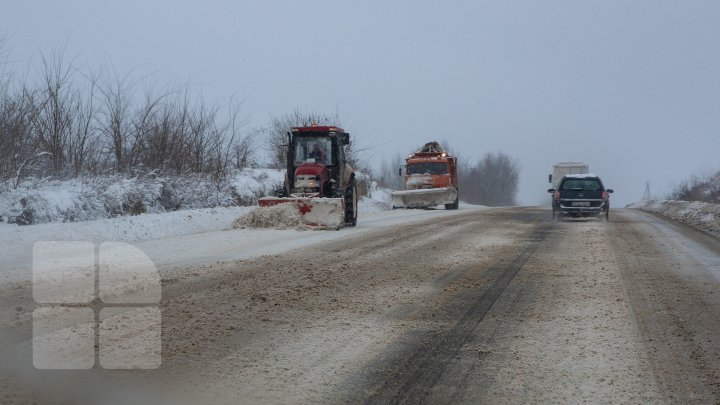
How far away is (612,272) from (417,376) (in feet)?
19.0

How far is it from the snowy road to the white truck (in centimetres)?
2588

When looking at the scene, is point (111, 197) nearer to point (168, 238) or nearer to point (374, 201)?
point (168, 238)

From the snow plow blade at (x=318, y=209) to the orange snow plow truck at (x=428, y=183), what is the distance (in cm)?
1525

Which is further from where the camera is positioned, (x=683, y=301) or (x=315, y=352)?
(x=683, y=301)

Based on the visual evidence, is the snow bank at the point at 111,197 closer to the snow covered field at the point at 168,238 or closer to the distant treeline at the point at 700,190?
the snow covered field at the point at 168,238

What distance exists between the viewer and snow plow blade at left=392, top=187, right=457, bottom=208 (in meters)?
31.6

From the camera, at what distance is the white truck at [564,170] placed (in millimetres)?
35906

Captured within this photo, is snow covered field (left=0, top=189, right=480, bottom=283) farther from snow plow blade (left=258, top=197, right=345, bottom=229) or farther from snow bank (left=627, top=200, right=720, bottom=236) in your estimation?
snow bank (left=627, top=200, right=720, bottom=236)

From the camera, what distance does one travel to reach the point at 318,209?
16609 millimetres

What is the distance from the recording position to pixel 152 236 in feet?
47.3

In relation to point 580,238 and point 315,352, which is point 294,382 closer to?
point 315,352

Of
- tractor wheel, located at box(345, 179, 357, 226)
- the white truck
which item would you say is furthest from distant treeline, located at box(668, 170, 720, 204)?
tractor wheel, located at box(345, 179, 357, 226)

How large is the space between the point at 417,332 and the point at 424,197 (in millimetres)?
26246

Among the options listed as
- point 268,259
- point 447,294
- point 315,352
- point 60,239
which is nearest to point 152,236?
point 60,239
